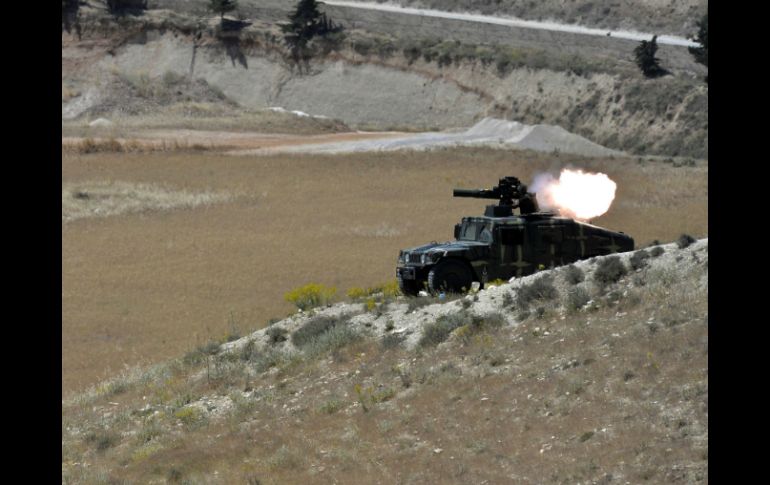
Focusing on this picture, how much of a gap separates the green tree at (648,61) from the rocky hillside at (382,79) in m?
1.31

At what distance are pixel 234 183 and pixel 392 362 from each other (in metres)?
42.0

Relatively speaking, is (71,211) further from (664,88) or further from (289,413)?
(664,88)

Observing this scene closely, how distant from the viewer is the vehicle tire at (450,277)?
2681 centimetres

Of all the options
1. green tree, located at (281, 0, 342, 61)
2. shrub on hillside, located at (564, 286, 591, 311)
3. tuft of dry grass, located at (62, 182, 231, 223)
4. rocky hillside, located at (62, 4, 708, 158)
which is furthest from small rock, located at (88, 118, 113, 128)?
shrub on hillside, located at (564, 286, 591, 311)

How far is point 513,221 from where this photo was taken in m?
27.8

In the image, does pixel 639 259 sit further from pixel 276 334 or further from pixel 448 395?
pixel 276 334

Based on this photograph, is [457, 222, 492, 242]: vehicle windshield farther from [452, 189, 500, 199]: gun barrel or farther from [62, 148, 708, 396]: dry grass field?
[62, 148, 708, 396]: dry grass field

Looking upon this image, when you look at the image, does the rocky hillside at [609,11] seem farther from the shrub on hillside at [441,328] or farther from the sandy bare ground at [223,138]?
the shrub on hillside at [441,328]

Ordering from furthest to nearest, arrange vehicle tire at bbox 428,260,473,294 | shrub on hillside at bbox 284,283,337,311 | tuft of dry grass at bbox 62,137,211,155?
tuft of dry grass at bbox 62,137,211,155 < shrub on hillside at bbox 284,283,337,311 < vehicle tire at bbox 428,260,473,294

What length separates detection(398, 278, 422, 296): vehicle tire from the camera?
27559 mm

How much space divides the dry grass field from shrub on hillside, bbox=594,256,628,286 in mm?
5668

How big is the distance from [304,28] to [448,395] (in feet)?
302

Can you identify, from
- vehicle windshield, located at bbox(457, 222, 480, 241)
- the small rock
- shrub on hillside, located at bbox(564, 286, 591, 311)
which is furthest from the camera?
the small rock
